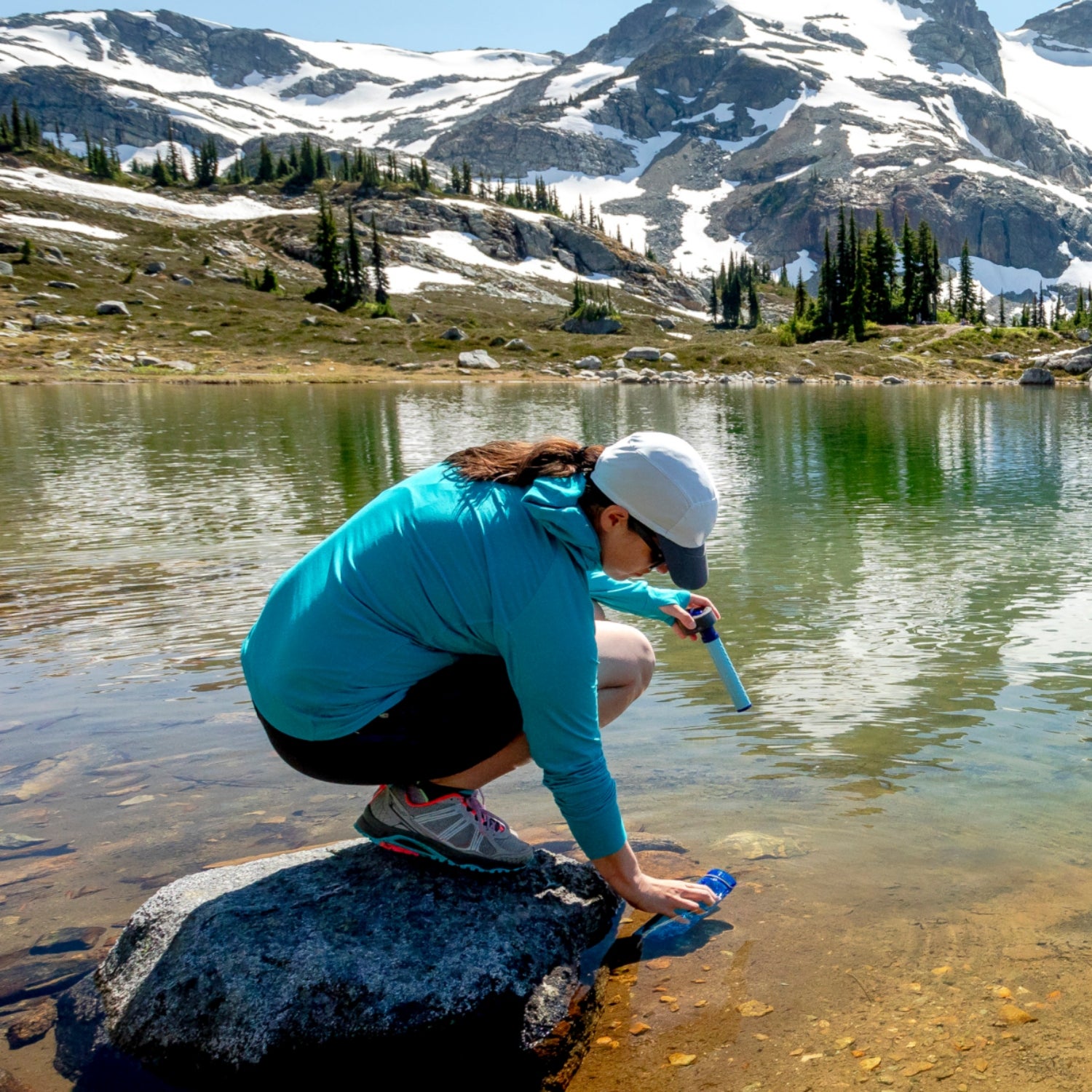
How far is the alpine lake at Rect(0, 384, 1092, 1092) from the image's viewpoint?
10.8 ft

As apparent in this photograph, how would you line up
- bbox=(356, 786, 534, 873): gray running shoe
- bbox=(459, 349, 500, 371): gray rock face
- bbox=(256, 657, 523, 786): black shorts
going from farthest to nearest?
bbox=(459, 349, 500, 371): gray rock face < bbox=(356, 786, 534, 873): gray running shoe < bbox=(256, 657, 523, 786): black shorts

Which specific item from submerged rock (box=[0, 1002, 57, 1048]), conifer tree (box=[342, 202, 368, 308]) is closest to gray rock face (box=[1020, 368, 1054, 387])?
conifer tree (box=[342, 202, 368, 308])

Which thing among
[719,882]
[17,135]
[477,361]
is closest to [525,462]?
[719,882]

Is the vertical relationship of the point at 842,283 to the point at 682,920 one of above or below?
above

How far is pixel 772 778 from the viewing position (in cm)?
528

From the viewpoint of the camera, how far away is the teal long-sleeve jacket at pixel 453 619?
116 inches

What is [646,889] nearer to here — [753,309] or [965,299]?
[965,299]

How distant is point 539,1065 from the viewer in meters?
3.17

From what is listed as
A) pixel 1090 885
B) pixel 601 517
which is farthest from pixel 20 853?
pixel 1090 885

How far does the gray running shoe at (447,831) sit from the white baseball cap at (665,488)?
1299 mm

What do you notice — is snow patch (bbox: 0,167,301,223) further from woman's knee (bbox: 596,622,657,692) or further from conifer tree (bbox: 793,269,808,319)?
woman's knee (bbox: 596,622,657,692)

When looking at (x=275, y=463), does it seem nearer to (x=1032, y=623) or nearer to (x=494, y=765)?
(x=1032, y=623)

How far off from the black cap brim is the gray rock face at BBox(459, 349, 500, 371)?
76.6 meters

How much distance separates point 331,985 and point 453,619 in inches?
50.5
